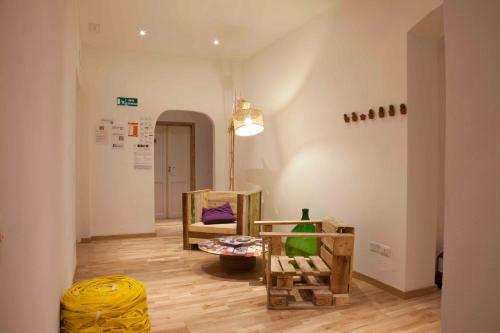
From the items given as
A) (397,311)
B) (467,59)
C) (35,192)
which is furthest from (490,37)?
(397,311)

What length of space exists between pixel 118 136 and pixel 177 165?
2.57m

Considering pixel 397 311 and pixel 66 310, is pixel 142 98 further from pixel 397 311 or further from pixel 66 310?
pixel 397 311

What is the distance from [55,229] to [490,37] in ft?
6.47

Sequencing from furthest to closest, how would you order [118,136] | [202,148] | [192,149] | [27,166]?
1. [202,148]
2. [192,149]
3. [118,136]
4. [27,166]

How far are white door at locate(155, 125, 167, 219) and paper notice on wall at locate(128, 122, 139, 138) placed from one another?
215cm

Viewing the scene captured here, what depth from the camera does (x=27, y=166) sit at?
117 centimetres

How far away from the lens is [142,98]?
19.1ft

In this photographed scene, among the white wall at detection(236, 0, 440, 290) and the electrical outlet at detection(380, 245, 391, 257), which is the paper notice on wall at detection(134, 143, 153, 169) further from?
the electrical outlet at detection(380, 245, 391, 257)

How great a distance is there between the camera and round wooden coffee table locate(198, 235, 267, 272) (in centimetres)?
359

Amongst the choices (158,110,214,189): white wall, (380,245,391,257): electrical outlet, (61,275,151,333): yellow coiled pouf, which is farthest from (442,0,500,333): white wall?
(158,110,214,189): white wall

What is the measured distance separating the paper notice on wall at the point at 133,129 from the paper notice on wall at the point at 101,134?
0.36m

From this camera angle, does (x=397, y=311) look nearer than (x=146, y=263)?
Yes

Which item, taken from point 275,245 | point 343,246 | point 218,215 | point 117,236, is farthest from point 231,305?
point 117,236

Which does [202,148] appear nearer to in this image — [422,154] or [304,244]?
[304,244]
